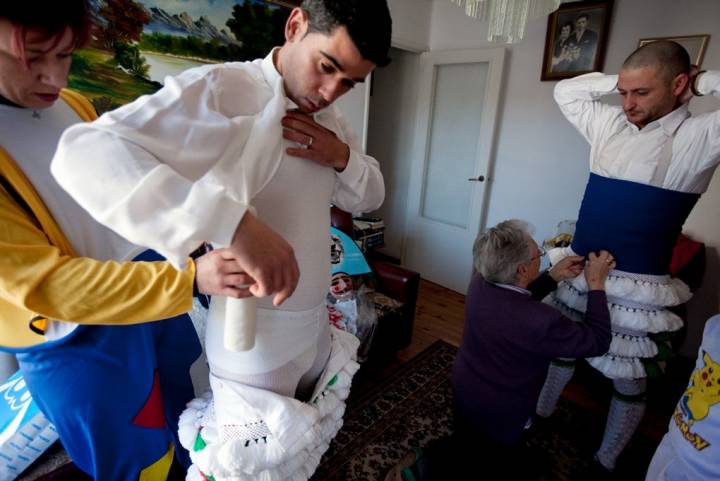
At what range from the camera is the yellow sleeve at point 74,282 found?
538mm

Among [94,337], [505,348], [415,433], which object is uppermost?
[94,337]

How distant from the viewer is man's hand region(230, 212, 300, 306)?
497 millimetres

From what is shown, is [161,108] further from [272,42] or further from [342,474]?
[272,42]

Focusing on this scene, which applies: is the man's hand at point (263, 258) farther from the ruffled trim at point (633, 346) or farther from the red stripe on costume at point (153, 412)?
the ruffled trim at point (633, 346)

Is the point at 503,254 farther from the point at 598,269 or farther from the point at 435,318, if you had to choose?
the point at 435,318

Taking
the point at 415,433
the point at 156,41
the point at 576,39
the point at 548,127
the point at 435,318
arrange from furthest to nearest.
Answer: the point at 435,318 < the point at 548,127 < the point at 576,39 < the point at 156,41 < the point at 415,433

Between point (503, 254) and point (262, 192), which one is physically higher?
point (262, 192)

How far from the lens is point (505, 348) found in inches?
53.0

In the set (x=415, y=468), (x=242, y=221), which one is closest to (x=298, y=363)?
(x=242, y=221)

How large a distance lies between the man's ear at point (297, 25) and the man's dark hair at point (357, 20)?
12 millimetres

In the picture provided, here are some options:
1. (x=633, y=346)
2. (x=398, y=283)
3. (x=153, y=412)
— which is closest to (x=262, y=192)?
(x=153, y=412)

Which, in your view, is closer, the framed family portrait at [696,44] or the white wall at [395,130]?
the framed family portrait at [696,44]

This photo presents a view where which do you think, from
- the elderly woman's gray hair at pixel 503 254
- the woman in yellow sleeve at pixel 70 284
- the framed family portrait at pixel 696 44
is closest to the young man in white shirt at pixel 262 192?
the woman in yellow sleeve at pixel 70 284

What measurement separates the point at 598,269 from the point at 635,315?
228 mm
